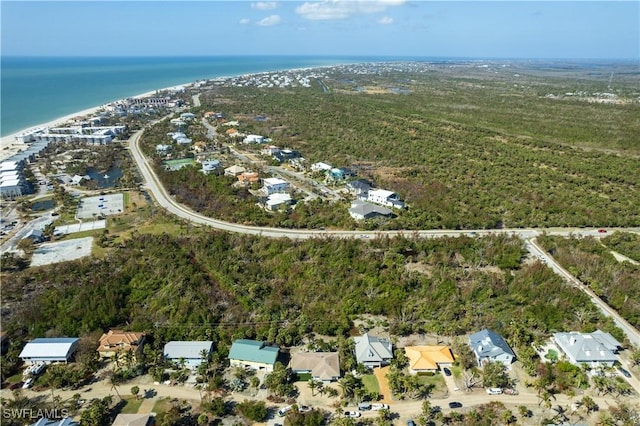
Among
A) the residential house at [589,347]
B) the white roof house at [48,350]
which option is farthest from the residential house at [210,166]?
the residential house at [589,347]

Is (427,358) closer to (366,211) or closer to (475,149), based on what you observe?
(366,211)

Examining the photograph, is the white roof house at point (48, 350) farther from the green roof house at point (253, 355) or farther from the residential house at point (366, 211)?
the residential house at point (366, 211)

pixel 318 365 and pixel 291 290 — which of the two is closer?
pixel 318 365

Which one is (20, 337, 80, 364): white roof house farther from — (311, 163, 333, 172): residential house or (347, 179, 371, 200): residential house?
(311, 163, 333, 172): residential house

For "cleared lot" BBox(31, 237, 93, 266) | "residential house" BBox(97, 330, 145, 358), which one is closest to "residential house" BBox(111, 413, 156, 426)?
"residential house" BBox(97, 330, 145, 358)

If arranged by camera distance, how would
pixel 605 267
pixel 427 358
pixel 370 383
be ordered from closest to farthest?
pixel 370 383, pixel 427 358, pixel 605 267

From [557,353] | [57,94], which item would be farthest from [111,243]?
[57,94]

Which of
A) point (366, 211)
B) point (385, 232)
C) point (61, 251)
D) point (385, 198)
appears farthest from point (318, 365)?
point (61, 251)

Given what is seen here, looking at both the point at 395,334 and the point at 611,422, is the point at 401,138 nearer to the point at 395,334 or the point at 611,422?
the point at 395,334
